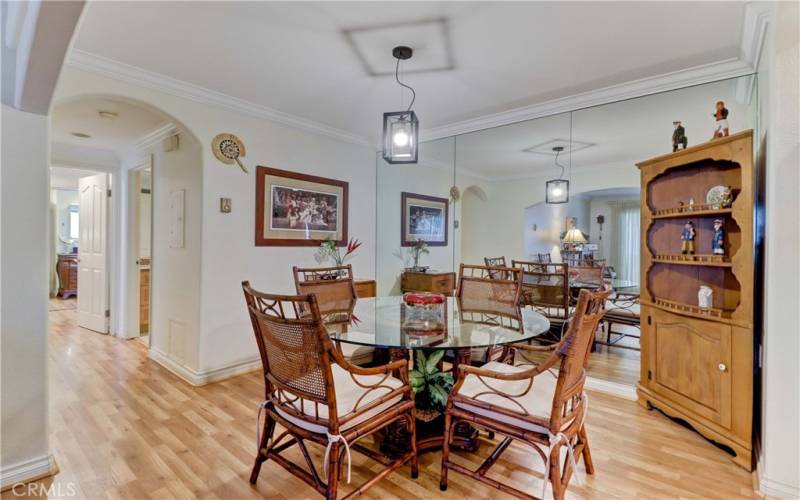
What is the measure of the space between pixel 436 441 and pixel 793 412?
170 cm

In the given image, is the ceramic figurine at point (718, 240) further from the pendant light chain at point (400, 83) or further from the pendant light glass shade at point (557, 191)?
the pendant light chain at point (400, 83)

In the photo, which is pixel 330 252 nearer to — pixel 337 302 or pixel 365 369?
pixel 337 302

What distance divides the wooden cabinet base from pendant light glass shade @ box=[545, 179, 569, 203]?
5.23 ft

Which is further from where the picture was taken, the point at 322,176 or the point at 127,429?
the point at 322,176

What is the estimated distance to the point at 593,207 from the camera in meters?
3.05

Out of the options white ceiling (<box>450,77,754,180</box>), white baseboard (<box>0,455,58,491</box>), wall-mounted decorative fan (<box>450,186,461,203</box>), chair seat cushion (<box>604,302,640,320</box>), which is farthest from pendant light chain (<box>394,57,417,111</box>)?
white baseboard (<box>0,455,58,491</box>)

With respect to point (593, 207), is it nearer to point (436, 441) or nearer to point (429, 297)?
point (429, 297)

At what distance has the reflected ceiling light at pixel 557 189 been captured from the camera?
3174 mm

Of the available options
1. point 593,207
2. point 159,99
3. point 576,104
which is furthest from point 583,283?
point 159,99

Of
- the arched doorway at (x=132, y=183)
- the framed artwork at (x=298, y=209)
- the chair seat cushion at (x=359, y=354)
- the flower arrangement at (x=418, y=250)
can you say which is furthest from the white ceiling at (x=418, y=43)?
the chair seat cushion at (x=359, y=354)

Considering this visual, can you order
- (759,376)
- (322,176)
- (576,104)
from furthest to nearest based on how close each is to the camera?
(322,176) → (576,104) → (759,376)

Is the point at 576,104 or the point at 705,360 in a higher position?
the point at 576,104

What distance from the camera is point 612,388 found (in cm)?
293

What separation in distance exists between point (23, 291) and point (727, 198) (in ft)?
12.9
